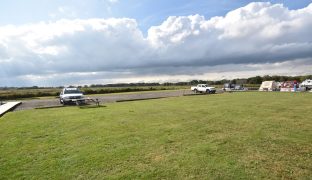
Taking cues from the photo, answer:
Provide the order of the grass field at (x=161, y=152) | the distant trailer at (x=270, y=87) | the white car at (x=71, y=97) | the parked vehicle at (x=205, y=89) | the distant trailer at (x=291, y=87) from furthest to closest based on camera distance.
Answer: the distant trailer at (x=270, y=87) → the distant trailer at (x=291, y=87) → the parked vehicle at (x=205, y=89) → the white car at (x=71, y=97) → the grass field at (x=161, y=152)

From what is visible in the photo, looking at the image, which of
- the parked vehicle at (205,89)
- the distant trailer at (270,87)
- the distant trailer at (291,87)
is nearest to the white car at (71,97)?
the parked vehicle at (205,89)

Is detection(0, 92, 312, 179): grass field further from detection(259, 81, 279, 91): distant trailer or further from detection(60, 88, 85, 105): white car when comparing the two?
detection(259, 81, 279, 91): distant trailer

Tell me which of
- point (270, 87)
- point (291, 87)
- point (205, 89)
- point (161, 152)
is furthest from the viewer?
point (270, 87)

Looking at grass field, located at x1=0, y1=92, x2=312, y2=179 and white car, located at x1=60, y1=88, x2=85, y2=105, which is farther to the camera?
white car, located at x1=60, y1=88, x2=85, y2=105

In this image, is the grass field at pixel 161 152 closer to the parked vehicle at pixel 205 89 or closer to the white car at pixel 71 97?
the white car at pixel 71 97

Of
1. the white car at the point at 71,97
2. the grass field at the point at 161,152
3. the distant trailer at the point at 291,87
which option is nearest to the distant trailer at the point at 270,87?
the distant trailer at the point at 291,87

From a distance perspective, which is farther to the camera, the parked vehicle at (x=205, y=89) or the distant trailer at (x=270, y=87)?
the distant trailer at (x=270, y=87)

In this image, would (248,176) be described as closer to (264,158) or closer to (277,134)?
(264,158)

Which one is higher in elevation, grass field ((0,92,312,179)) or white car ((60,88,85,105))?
white car ((60,88,85,105))

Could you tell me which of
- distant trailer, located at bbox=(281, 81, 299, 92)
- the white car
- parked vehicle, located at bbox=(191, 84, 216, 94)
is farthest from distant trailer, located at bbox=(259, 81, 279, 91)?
the white car

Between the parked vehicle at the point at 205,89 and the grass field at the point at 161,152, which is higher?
the parked vehicle at the point at 205,89

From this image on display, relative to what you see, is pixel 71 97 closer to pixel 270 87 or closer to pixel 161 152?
pixel 161 152

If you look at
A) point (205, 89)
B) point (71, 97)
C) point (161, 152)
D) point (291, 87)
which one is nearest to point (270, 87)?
point (291, 87)

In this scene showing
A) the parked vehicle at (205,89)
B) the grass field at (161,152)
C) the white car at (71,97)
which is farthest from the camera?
the parked vehicle at (205,89)
